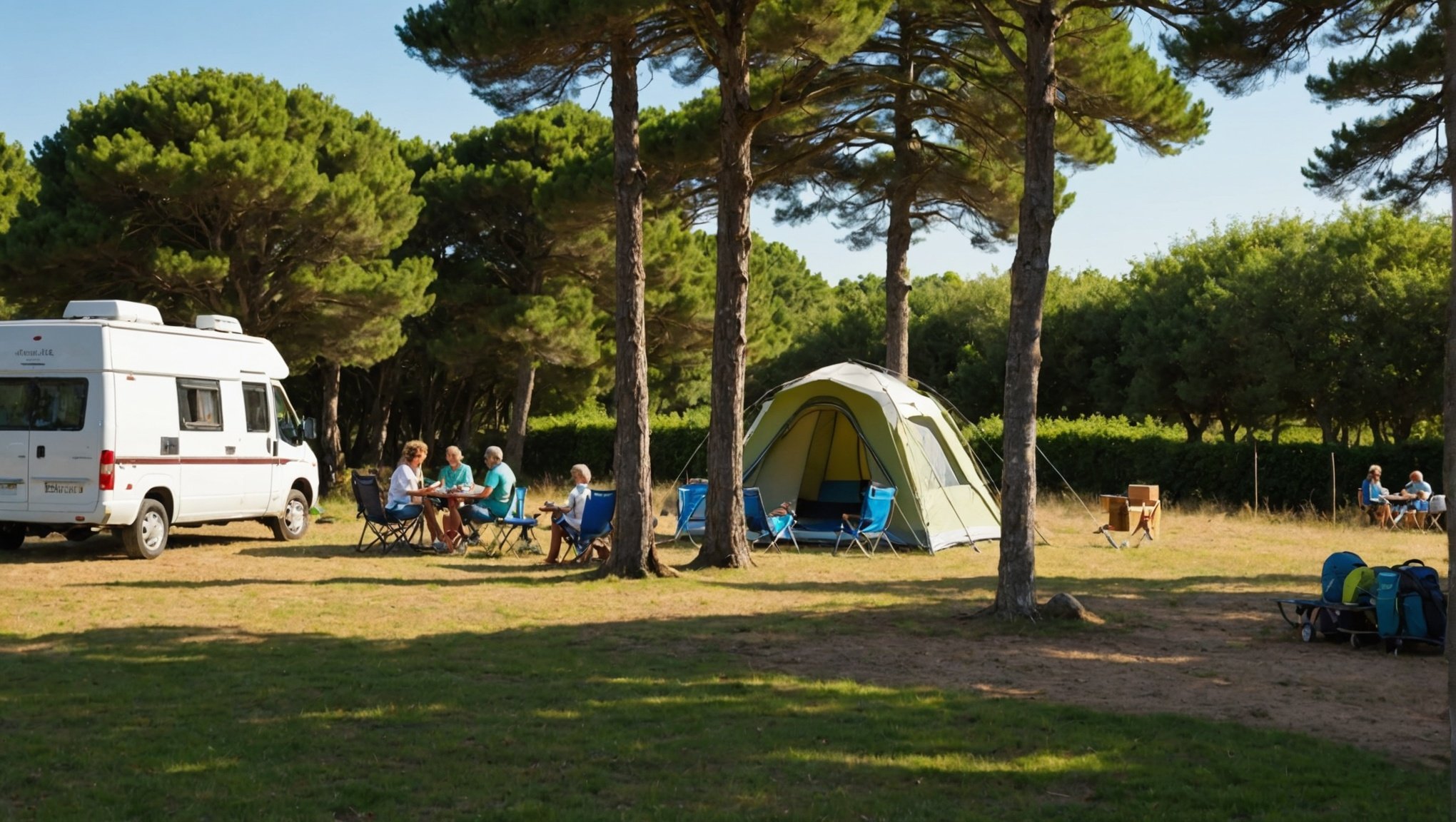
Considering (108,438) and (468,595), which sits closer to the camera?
(468,595)

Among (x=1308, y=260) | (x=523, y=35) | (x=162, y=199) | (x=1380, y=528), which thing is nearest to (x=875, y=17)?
(x=523, y=35)

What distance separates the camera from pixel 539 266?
2552 centimetres

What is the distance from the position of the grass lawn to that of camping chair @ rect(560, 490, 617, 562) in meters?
0.87

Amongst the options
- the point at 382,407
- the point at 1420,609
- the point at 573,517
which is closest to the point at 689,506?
the point at 573,517

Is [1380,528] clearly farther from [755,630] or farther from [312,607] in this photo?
[312,607]

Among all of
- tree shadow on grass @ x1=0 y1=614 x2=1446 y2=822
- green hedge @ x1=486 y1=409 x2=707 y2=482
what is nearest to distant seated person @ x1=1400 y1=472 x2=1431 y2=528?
green hedge @ x1=486 y1=409 x2=707 y2=482

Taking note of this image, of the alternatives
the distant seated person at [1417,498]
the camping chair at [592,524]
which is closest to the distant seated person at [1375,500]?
the distant seated person at [1417,498]

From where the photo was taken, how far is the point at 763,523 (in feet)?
48.0

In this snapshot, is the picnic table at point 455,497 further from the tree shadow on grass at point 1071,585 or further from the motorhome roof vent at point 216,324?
the tree shadow on grass at point 1071,585

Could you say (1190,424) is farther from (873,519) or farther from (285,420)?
(285,420)

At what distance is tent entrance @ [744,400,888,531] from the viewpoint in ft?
52.5

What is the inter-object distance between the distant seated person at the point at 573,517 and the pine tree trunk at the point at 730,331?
114 centimetres

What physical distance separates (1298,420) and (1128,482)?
53.8 feet

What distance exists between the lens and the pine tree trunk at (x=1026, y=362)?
8883mm
